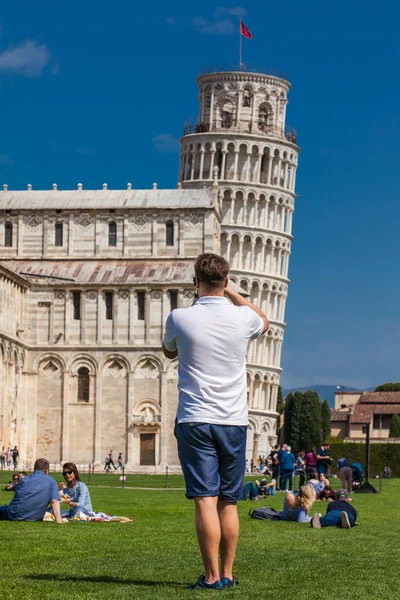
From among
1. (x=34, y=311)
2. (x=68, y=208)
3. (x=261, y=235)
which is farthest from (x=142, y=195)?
(x=261, y=235)

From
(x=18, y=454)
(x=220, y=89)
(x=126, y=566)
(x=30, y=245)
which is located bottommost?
(x=18, y=454)

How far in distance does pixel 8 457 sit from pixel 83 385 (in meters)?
8.64

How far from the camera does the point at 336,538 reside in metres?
18.0

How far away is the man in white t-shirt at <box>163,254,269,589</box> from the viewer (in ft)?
36.0

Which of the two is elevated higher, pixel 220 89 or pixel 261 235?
pixel 220 89

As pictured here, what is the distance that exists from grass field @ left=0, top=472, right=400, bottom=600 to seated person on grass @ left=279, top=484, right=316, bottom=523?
605 mm

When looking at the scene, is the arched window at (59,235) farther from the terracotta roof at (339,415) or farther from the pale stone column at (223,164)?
the terracotta roof at (339,415)

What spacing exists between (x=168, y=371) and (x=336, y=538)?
62.8m

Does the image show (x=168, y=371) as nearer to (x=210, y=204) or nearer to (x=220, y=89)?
(x=210, y=204)

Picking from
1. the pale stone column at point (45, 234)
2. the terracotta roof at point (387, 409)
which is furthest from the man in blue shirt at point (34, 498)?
the terracotta roof at point (387, 409)

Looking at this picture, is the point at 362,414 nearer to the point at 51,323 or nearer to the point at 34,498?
the point at 51,323

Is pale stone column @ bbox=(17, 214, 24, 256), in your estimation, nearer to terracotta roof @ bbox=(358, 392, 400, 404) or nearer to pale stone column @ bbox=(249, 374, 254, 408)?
pale stone column @ bbox=(249, 374, 254, 408)

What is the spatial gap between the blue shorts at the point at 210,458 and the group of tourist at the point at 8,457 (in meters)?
60.4

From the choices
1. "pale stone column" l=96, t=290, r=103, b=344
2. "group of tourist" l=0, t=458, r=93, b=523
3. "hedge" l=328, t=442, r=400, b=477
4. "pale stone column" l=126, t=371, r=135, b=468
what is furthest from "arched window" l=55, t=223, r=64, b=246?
"group of tourist" l=0, t=458, r=93, b=523
